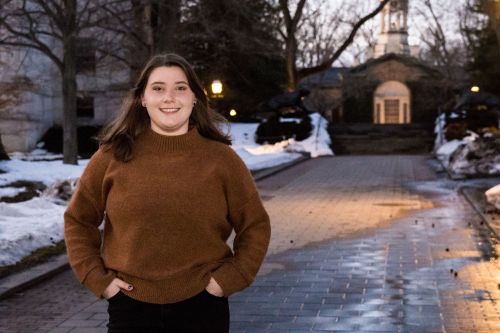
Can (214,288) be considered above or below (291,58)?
below

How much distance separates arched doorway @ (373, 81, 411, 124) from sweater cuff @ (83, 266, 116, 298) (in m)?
66.3

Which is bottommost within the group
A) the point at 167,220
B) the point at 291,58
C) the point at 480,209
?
the point at 480,209

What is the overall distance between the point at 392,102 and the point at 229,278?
224ft

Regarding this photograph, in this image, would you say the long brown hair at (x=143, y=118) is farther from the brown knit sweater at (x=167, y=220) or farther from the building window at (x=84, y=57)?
the building window at (x=84, y=57)

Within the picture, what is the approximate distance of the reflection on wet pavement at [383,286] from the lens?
23.5 feet

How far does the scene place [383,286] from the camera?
28.7ft

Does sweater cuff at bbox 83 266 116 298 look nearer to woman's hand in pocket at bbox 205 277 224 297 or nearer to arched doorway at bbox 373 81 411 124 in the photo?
woman's hand in pocket at bbox 205 277 224 297

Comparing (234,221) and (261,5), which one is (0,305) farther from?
(261,5)

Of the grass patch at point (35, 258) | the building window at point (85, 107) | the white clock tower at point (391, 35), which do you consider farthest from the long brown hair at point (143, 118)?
the white clock tower at point (391, 35)

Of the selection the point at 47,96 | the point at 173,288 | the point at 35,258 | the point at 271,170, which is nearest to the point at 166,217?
the point at 173,288

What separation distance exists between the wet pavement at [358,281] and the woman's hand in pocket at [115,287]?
377cm

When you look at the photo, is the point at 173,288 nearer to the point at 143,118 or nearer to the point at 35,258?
the point at 143,118

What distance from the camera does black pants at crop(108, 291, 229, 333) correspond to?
129 inches

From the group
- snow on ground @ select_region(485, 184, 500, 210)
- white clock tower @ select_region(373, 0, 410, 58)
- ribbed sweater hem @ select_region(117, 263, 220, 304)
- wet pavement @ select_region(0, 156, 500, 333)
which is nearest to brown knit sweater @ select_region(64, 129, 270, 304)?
ribbed sweater hem @ select_region(117, 263, 220, 304)
